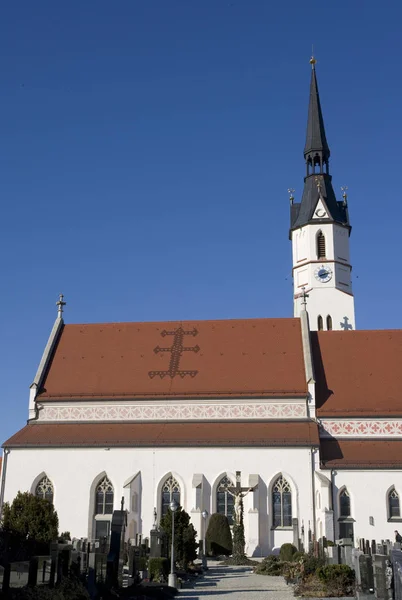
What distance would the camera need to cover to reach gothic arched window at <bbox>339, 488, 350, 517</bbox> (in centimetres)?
3450

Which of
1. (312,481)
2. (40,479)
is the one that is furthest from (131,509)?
(312,481)

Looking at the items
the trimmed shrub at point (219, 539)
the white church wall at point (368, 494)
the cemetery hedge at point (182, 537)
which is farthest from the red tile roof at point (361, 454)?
the cemetery hedge at point (182, 537)

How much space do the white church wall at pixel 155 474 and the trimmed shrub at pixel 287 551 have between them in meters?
2.61

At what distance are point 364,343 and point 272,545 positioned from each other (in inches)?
516

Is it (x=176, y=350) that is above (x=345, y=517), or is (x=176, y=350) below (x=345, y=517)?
above

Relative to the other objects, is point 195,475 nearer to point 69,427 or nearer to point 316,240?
point 69,427

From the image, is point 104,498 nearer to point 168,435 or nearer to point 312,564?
point 168,435

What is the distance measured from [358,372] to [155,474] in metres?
12.4

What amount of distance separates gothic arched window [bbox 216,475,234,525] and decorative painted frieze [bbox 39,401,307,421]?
153 inches

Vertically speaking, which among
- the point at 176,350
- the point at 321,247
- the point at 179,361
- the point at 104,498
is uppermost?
the point at 321,247

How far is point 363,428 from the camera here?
37094mm

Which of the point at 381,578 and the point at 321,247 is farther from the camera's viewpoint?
the point at 321,247

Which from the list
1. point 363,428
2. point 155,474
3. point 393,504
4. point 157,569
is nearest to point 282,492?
point 393,504

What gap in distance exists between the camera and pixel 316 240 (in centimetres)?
5288
